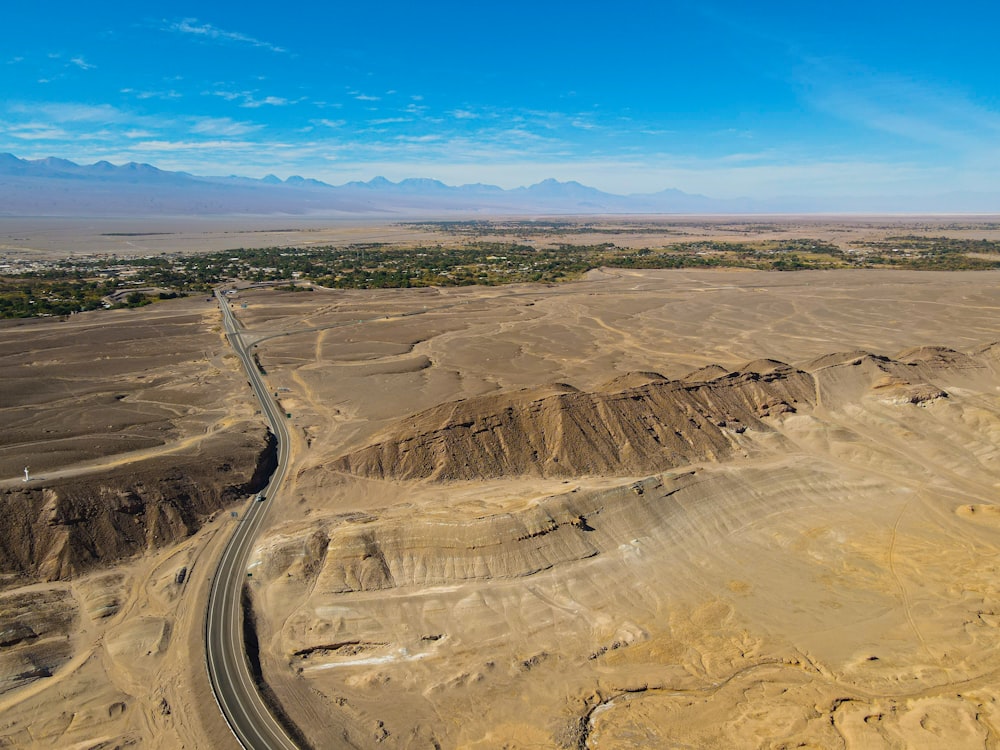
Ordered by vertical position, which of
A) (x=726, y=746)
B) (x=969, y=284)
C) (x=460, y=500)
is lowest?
(x=726, y=746)

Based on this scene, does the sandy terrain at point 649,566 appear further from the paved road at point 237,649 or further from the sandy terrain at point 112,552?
the sandy terrain at point 112,552

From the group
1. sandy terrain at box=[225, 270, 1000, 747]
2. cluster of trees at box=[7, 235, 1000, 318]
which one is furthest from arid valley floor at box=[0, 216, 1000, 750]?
cluster of trees at box=[7, 235, 1000, 318]

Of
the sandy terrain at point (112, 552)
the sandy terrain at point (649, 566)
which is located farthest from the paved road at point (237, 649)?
the sandy terrain at point (649, 566)

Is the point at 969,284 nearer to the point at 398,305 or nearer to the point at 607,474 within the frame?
the point at 398,305

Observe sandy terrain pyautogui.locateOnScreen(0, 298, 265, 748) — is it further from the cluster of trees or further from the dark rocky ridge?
the cluster of trees

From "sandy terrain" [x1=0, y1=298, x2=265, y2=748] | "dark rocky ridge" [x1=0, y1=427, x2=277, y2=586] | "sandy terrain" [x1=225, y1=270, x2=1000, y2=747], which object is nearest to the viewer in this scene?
"sandy terrain" [x1=225, y1=270, x2=1000, y2=747]

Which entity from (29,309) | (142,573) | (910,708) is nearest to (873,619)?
(910,708)
